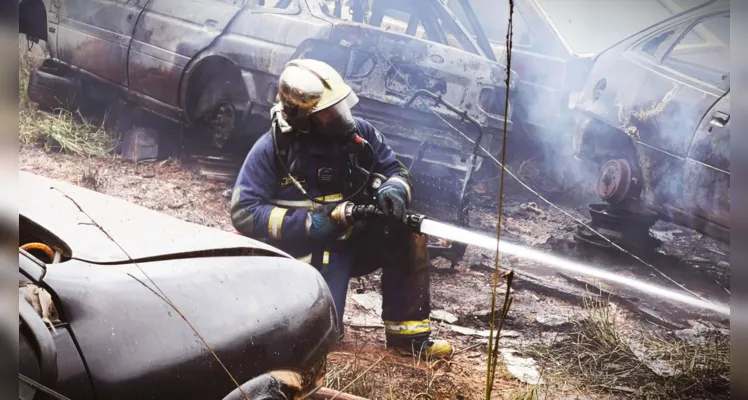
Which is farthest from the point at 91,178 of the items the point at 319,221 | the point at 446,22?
the point at 446,22

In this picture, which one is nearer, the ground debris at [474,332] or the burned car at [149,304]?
the burned car at [149,304]

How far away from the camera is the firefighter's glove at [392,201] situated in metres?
2.50

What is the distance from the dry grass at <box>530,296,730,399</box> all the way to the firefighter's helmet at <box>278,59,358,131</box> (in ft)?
4.32

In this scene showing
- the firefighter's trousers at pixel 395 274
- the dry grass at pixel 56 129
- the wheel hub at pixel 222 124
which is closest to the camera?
the dry grass at pixel 56 129

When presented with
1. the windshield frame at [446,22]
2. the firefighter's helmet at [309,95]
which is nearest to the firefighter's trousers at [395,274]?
the firefighter's helmet at [309,95]

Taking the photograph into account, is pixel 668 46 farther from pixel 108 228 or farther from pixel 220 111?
pixel 108 228

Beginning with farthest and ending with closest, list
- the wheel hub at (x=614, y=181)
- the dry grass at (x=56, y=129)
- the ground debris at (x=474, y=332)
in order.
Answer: the wheel hub at (x=614, y=181)
the ground debris at (x=474, y=332)
the dry grass at (x=56, y=129)

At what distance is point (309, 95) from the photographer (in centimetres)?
240

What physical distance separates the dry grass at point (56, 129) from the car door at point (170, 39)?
11.2 inches

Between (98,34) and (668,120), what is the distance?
2630 mm

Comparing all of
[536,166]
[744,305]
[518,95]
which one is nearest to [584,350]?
[744,305]

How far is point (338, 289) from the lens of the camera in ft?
8.61

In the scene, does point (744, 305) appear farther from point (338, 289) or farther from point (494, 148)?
point (338, 289)

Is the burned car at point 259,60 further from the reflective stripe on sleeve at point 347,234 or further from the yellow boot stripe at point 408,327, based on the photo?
the yellow boot stripe at point 408,327
